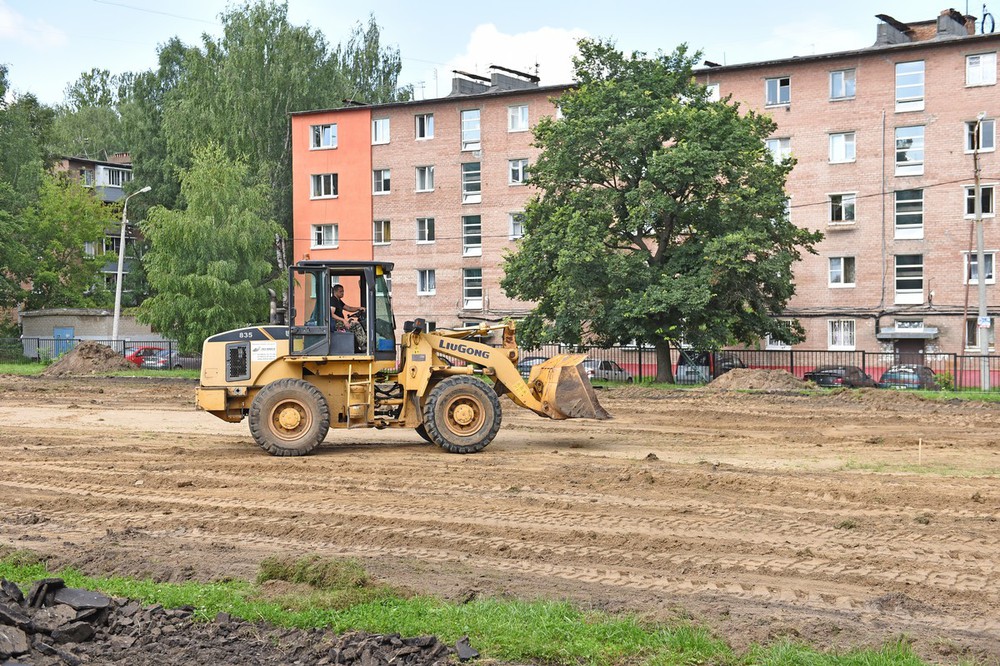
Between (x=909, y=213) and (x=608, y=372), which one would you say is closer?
(x=608, y=372)

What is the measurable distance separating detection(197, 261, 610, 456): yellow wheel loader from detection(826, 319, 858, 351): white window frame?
112 ft

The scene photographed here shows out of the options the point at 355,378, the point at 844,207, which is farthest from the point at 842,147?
the point at 355,378

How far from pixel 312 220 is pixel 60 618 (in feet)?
175

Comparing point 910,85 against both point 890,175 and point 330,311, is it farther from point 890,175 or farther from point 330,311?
point 330,311

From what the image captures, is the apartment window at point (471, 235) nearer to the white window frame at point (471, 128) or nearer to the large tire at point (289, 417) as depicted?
the white window frame at point (471, 128)

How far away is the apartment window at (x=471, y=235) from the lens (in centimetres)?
5694

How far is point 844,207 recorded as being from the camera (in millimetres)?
49250

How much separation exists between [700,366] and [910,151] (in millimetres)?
16601

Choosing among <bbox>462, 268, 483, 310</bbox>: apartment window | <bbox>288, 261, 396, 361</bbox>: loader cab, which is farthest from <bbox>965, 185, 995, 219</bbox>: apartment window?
<bbox>288, 261, 396, 361</bbox>: loader cab

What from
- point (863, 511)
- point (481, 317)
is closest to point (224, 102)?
point (481, 317)

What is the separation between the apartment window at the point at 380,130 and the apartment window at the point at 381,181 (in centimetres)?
161

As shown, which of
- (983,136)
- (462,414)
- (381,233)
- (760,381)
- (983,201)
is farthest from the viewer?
(381,233)

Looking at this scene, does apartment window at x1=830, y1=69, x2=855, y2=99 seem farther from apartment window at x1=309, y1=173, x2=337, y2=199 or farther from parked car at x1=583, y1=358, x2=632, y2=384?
apartment window at x1=309, y1=173, x2=337, y2=199

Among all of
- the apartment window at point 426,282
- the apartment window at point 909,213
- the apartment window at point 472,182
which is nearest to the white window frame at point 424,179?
the apartment window at point 472,182
